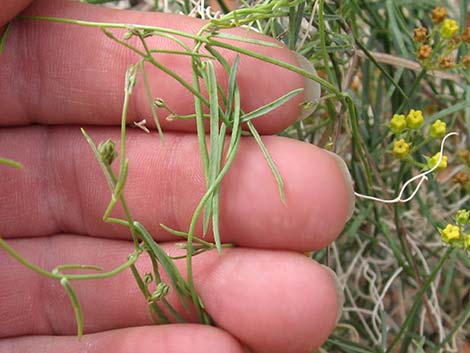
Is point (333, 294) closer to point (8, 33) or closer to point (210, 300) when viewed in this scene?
point (210, 300)

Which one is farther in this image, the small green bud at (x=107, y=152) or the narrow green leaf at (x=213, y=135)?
the narrow green leaf at (x=213, y=135)

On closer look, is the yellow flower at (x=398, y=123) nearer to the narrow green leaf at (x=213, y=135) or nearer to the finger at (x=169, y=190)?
the finger at (x=169, y=190)

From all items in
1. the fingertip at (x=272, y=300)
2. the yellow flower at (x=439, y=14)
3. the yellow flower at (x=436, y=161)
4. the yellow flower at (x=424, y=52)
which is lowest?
the fingertip at (x=272, y=300)

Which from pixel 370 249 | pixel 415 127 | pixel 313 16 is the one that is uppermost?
pixel 313 16

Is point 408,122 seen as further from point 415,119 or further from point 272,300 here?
point 272,300

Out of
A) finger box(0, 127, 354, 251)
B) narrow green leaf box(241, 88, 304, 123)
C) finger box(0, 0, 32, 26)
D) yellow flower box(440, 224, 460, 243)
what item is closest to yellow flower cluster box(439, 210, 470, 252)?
yellow flower box(440, 224, 460, 243)

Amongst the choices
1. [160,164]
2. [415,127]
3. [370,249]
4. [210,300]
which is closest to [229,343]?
[210,300]

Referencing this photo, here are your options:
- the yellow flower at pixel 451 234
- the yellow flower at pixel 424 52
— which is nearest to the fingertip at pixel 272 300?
the yellow flower at pixel 451 234
